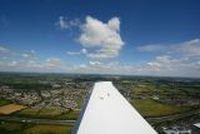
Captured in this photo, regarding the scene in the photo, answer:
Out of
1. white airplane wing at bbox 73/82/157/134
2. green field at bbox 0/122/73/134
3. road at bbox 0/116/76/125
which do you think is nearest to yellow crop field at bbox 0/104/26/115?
road at bbox 0/116/76/125

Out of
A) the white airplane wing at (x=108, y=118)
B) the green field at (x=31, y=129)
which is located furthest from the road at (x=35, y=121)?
the white airplane wing at (x=108, y=118)

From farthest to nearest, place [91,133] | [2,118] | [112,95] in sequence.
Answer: [2,118] < [112,95] < [91,133]

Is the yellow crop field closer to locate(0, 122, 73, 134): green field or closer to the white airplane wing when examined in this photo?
locate(0, 122, 73, 134): green field

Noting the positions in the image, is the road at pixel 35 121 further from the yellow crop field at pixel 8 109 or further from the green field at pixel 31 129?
the yellow crop field at pixel 8 109

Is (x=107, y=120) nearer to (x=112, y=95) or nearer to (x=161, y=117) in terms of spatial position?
(x=112, y=95)

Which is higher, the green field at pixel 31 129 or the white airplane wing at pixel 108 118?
the white airplane wing at pixel 108 118

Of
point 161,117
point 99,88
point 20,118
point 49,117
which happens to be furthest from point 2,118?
point 99,88

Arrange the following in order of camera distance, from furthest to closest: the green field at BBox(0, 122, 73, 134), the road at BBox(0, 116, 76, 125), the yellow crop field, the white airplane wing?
the yellow crop field, the road at BBox(0, 116, 76, 125), the green field at BBox(0, 122, 73, 134), the white airplane wing

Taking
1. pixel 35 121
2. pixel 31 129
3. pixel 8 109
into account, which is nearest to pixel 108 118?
pixel 31 129
